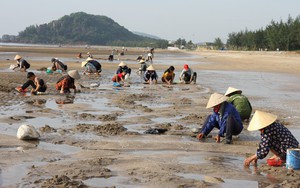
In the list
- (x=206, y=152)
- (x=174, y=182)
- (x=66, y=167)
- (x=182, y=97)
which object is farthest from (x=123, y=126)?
(x=182, y=97)

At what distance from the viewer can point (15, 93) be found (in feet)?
50.1

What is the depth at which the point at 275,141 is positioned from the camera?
270 inches

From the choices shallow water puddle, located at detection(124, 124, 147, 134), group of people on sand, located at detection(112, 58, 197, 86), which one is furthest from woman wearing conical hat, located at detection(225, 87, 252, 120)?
group of people on sand, located at detection(112, 58, 197, 86)

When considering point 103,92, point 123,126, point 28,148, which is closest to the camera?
point 28,148

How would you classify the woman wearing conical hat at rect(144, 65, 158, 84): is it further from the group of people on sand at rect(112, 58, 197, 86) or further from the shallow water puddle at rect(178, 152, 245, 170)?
the shallow water puddle at rect(178, 152, 245, 170)

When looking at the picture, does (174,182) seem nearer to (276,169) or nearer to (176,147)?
(276,169)

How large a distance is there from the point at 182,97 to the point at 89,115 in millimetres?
5046

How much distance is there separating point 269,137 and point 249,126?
1.12 feet

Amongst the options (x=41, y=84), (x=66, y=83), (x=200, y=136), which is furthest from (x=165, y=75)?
(x=200, y=136)

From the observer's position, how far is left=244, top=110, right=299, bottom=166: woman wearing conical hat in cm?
664

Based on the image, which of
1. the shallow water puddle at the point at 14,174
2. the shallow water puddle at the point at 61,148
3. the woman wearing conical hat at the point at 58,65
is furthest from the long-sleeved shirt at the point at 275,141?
the woman wearing conical hat at the point at 58,65

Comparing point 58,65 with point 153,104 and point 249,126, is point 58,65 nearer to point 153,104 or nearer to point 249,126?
point 153,104

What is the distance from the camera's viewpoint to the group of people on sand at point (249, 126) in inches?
263

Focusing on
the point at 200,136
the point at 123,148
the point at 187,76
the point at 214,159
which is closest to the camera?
the point at 214,159
